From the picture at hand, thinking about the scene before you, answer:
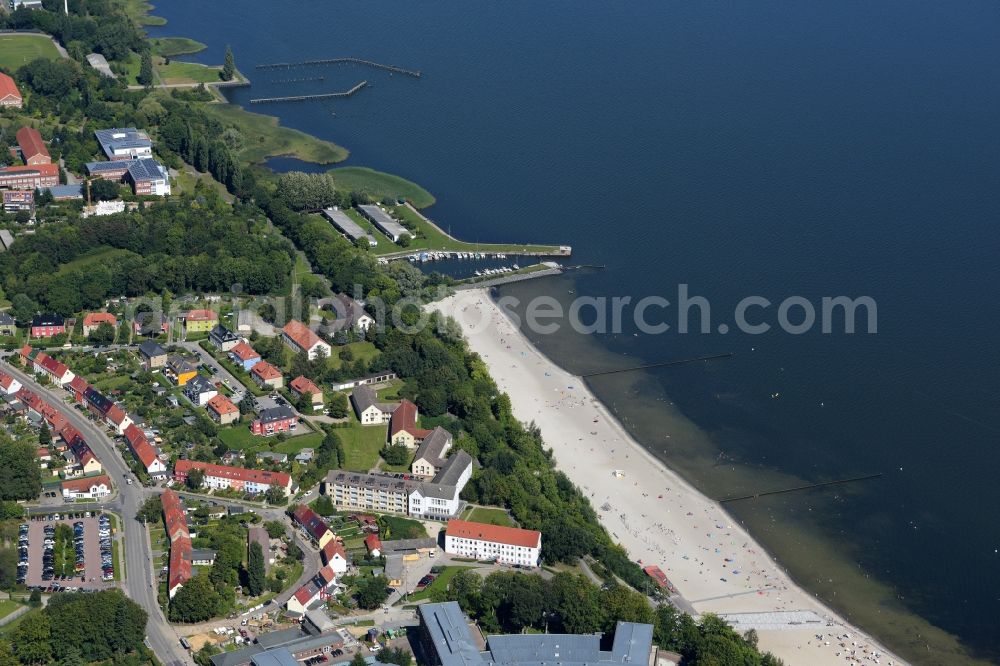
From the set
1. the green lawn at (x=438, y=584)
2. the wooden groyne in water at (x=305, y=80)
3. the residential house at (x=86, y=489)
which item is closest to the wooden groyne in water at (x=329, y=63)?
the wooden groyne in water at (x=305, y=80)

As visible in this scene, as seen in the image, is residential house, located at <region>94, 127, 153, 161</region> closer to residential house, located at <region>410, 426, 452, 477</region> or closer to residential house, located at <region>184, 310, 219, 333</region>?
residential house, located at <region>184, 310, 219, 333</region>

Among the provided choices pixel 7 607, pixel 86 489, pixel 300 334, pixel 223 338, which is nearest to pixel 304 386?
pixel 300 334

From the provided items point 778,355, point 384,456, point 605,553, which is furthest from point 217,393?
point 778,355

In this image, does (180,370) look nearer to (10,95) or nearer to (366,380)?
(366,380)

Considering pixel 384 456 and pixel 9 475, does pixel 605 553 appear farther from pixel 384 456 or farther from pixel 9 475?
pixel 9 475

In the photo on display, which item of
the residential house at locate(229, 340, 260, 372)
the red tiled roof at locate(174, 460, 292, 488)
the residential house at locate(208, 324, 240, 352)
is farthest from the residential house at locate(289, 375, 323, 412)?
the red tiled roof at locate(174, 460, 292, 488)

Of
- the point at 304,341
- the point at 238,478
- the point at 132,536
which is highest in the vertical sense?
the point at 304,341
